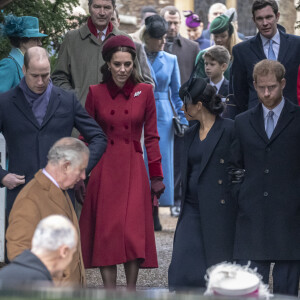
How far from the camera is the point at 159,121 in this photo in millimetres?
12711

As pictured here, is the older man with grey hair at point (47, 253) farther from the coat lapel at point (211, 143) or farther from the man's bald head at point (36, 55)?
the coat lapel at point (211, 143)

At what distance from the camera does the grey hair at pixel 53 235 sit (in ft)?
16.3

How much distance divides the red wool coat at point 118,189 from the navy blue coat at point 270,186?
109 centimetres

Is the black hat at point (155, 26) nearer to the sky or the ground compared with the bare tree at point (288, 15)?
nearer to the ground

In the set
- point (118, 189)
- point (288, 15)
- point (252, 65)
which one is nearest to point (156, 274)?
point (118, 189)

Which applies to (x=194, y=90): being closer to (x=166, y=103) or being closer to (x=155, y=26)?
(x=155, y=26)

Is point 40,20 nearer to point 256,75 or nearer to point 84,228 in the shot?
point 84,228

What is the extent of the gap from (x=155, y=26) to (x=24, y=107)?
467 cm

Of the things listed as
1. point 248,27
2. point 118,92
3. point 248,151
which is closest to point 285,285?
point 248,151

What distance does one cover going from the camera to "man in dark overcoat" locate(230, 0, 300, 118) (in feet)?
29.1

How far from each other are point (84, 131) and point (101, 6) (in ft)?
6.01

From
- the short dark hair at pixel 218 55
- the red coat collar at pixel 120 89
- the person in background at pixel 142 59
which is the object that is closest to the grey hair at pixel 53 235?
Answer: the red coat collar at pixel 120 89

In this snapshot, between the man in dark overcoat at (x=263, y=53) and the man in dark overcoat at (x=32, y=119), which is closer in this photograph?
the man in dark overcoat at (x=32, y=119)

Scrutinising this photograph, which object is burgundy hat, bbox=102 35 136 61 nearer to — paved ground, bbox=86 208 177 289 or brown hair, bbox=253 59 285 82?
brown hair, bbox=253 59 285 82
